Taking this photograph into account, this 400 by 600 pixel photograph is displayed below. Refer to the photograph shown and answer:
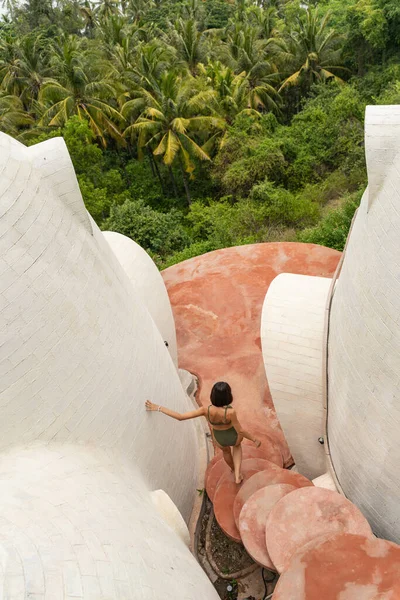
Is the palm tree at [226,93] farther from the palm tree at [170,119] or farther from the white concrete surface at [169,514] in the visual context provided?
the white concrete surface at [169,514]

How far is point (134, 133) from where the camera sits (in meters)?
22.7

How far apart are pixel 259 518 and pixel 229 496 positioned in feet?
2.76

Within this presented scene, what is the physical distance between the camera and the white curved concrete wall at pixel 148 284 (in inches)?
341

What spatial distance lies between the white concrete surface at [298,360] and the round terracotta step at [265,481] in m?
0.76

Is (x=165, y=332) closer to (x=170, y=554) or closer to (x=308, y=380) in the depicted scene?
(x=308, y=380)

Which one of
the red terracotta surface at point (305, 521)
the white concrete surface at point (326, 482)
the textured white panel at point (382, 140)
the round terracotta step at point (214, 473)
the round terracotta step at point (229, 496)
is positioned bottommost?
the white concrete surface at point (326, 482)

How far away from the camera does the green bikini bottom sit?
5.92 m

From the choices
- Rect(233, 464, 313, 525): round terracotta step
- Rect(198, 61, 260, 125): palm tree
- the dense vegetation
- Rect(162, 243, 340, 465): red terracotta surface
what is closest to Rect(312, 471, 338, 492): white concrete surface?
Rect(233, 464, 313, 525): round terracotta step

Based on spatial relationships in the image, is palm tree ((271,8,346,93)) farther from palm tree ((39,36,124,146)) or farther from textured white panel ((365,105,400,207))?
textured white panel ((365,105,400,207))

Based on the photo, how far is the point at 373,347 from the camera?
488 cm

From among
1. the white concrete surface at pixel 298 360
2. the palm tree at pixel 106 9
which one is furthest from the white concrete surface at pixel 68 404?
the palm tree at pixel 106 9

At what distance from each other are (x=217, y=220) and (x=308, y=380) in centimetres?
1320

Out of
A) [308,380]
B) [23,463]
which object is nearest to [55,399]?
[23,463]

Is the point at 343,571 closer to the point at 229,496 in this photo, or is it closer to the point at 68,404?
the point at 229,496
